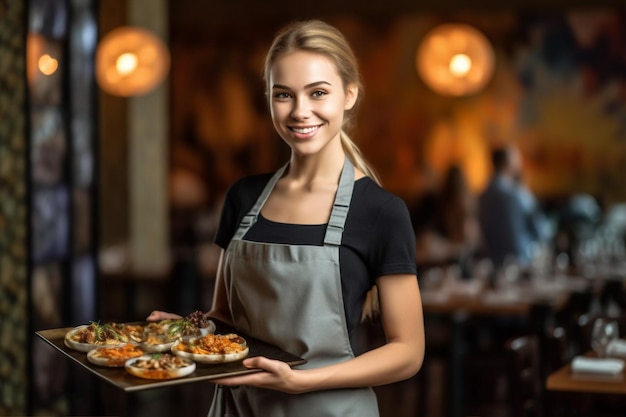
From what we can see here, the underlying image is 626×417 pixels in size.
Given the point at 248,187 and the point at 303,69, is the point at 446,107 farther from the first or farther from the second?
the point at 303,69

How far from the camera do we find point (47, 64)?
5.16 meters

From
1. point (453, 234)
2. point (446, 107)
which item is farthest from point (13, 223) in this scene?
point (446, 107)

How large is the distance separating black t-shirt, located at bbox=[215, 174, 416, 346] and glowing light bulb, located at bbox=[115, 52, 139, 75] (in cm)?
587

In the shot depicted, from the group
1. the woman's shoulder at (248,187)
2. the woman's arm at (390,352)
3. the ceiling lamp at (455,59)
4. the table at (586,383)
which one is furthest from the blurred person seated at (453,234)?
the woman's arm at (390,352)

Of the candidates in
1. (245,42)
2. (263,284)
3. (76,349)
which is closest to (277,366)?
(263,284)

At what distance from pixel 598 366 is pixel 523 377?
0.40 meters

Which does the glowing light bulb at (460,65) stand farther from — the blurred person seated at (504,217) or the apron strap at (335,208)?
the apron strap at (335,208)

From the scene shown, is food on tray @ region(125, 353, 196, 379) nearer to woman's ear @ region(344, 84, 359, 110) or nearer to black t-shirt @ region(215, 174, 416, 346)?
black t-shirt @ region(215, 174, 416, 346)

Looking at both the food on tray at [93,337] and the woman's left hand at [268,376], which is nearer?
the woman's left hand at [268,376]

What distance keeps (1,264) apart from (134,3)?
4383 millimetres

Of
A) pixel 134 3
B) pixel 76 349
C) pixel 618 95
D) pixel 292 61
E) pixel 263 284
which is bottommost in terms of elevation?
pixel 76 349

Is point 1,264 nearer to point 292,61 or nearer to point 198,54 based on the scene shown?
point 292,61

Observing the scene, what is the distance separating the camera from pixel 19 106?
5.14 meters

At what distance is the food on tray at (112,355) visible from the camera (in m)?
2.03
